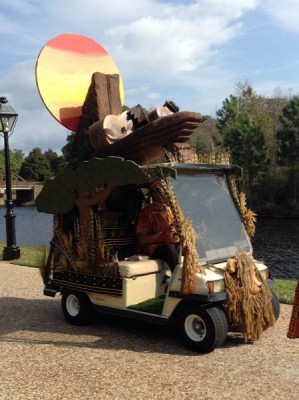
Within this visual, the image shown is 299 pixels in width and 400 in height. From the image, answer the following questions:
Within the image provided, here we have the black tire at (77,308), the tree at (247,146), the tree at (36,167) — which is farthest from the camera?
the tree at (36,167)

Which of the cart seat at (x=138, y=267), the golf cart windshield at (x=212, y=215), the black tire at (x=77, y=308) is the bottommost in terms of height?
the black tire at (x=77, y=308)

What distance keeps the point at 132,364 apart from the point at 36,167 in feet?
265

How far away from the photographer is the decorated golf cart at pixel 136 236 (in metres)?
5.58

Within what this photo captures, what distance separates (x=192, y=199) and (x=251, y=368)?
6.70 ft

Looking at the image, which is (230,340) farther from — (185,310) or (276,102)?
(276,102)

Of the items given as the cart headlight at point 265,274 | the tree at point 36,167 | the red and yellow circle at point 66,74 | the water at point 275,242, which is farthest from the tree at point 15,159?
the cart headlight at point 265,274

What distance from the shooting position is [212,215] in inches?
247

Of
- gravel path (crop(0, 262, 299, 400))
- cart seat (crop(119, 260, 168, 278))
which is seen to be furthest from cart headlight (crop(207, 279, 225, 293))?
cart seat (crop(119, 260, 168, 278))

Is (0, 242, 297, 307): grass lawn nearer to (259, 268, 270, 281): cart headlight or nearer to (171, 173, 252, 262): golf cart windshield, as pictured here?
(259, 268, 270, 281): cart headlight

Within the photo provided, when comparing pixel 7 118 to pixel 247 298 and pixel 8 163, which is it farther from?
pixel 247 298

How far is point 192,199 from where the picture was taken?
611 cm

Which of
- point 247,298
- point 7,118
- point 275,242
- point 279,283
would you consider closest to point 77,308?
point 247,298

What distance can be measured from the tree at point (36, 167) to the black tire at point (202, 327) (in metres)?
78.0

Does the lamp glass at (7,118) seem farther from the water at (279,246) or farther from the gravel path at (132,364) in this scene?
the water at (279,246)
